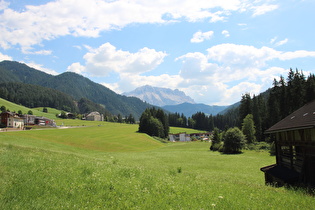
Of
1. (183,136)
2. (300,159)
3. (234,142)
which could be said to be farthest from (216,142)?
(183,136)

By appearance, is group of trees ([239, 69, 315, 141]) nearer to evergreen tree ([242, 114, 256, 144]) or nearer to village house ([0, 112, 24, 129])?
evergreen tree ([242, 114, 256, 144])

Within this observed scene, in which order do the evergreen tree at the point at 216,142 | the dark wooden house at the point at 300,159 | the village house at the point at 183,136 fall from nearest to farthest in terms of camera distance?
1. the dark wooden house at the point at 300,159
2. the evergreen tree at the point at 216,142
3. the village house at the point at 183,136

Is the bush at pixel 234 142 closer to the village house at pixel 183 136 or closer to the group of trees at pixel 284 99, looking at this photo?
the group of trees at pixel 284 99

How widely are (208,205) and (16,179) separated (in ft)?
29.7

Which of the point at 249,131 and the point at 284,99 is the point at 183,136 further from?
the point at 284,99

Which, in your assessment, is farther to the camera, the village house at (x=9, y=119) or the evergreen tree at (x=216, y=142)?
the village house at (x=9, y=119)

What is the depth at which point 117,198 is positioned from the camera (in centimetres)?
928

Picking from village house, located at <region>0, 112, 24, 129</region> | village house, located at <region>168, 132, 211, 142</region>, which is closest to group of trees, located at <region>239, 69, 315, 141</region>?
village house, located at <region>168, 132, 211, 142</region>

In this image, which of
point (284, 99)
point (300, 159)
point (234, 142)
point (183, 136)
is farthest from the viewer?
point (183, 136)

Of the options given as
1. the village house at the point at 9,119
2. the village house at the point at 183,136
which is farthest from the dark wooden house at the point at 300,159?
the village house at the point at 183,136

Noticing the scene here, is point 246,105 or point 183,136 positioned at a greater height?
point 246,105

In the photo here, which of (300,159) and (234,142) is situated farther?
(234,142)

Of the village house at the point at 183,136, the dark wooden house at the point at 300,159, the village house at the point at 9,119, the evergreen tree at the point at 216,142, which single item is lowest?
the village house at the point at 183,136

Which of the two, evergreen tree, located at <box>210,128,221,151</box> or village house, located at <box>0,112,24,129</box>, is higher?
village house, located at <box>0,112,24,129</box>
